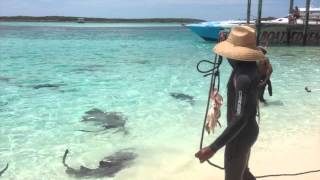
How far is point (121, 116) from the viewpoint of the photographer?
10547 mm

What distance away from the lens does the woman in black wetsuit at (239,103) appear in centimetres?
357

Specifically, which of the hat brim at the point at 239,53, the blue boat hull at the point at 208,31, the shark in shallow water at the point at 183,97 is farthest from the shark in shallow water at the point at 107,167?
the blue boat hull at the point at 208,31

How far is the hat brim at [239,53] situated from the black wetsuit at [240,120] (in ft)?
0.18

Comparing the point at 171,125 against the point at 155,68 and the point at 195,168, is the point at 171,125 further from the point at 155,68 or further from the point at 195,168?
the point at 155,68

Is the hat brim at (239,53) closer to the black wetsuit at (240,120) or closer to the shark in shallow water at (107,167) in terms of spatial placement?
the black wetsuit at (240,120)

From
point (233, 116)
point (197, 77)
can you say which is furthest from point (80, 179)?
point (197, 77)

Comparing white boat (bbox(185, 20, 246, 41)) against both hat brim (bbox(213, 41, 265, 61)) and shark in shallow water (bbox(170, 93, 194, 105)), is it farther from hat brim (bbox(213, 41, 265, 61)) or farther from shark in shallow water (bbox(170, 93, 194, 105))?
hat brim (bbox(213, 41, 265, 61))

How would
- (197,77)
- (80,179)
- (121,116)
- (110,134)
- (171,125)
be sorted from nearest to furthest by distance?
(80,179) → (110,134) → (171,125) → (121,116) → (197,77)

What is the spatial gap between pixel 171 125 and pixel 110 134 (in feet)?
Result: 4.62

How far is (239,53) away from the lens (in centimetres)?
362

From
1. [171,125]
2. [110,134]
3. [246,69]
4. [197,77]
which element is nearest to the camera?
[246,69]

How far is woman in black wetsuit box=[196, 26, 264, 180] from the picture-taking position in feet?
11.7

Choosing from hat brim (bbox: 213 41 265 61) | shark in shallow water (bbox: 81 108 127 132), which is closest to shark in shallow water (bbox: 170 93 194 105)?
shark in shallow water (bbox: 81 108 127 132)

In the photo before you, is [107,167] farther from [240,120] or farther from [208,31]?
[208,31]
